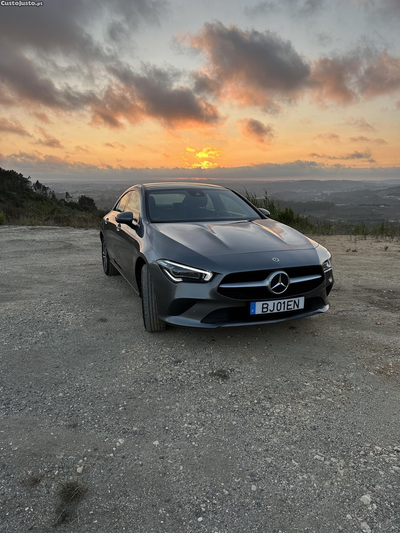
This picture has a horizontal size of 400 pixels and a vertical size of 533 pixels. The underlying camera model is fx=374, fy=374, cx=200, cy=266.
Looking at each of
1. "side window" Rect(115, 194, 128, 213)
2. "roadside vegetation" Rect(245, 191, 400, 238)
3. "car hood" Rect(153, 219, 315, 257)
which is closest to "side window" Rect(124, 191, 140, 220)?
"side window" Rect(115, 194, 128, 213)

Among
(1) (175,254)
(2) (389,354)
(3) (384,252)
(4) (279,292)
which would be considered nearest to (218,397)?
(4) (279,292)

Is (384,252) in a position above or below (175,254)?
below

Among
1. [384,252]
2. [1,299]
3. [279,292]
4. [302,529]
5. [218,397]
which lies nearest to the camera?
[302,529]

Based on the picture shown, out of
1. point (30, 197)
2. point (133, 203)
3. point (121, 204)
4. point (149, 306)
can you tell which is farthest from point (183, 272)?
point (30, 197)

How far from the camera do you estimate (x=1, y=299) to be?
491cm

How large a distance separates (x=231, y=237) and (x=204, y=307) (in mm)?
861

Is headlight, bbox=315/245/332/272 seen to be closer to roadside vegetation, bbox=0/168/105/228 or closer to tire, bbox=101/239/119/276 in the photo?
tire, bbox=101/239/119/276

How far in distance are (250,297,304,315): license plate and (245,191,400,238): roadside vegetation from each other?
26.5 ft

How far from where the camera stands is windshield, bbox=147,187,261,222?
4.45m

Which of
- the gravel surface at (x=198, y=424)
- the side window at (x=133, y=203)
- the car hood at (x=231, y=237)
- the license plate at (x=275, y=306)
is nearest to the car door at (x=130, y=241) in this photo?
the side window at (x=133, y=203)

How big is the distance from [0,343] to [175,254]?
1.89m

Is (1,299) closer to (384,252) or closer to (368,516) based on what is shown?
(368,516)

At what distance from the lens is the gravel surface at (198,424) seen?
1.75 metres

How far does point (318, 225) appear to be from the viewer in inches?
514
